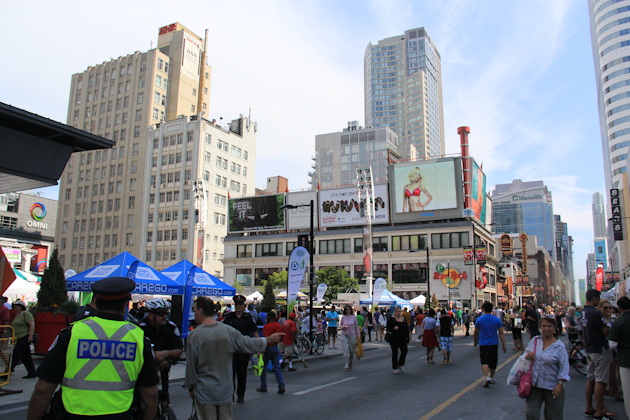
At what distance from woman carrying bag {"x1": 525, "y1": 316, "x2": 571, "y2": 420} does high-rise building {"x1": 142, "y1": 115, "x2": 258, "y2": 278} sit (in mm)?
77970

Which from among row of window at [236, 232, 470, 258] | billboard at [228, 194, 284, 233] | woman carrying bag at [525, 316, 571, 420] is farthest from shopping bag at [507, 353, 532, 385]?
billboard at [228, 194, 284, 233]

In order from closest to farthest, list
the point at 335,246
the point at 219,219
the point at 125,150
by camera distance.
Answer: the point at 335,246
the point at 219,219
the point at 125,150

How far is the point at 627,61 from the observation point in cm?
11144

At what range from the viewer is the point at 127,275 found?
15203 millimetres

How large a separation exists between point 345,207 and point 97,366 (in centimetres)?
6760

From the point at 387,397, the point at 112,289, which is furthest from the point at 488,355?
the point at 112,289

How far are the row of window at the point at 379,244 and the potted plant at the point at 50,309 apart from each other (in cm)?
5356

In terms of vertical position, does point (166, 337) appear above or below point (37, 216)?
below

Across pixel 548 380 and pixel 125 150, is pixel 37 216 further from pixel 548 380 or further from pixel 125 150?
pixel 548 380

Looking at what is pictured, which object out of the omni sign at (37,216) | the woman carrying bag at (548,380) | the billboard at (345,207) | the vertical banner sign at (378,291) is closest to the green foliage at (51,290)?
the woman carrying bag at (548,380)

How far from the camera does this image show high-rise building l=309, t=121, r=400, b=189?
139875 mm

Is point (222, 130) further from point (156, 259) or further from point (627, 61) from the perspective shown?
point (627, 61)

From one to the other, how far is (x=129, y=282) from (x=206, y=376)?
6.48 ft

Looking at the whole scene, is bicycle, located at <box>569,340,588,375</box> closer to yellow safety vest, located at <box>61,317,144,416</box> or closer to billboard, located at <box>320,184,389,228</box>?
yellow safety vest, located at <box>61,317,144,416</box>
